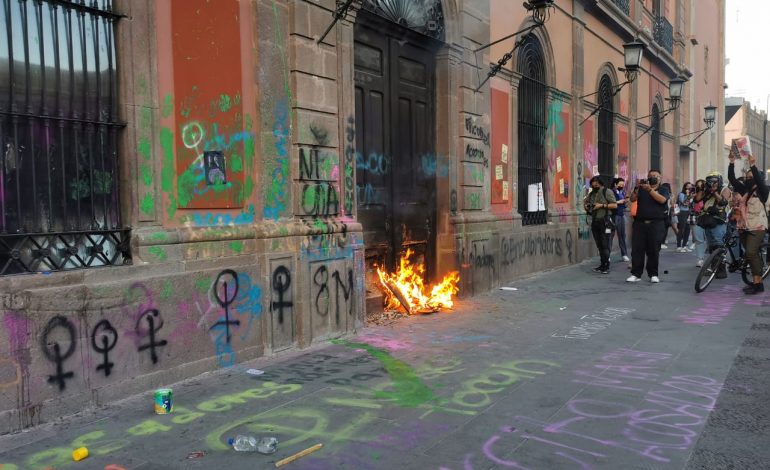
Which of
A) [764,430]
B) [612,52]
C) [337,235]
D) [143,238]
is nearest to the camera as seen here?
[764,430]

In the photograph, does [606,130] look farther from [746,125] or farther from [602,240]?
[746,125]

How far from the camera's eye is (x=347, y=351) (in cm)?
582

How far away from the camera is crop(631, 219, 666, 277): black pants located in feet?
32.5

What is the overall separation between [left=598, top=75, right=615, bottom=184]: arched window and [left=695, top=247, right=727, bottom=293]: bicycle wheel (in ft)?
20.6

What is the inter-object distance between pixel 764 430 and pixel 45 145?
4.93 metres

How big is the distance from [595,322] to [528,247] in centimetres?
421

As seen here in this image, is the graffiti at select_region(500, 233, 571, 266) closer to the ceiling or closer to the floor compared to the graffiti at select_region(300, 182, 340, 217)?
closer to the floor

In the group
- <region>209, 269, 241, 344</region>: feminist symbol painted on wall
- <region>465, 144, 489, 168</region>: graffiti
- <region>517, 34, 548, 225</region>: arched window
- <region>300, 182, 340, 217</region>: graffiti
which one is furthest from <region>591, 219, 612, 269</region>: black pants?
<region>209, 269, 241, 344</region>: feminist symbol painted on wall

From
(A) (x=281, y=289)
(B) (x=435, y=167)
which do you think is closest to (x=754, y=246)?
(B) (x=435, y=167)

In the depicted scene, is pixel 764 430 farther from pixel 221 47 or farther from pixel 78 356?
pixel 221 47

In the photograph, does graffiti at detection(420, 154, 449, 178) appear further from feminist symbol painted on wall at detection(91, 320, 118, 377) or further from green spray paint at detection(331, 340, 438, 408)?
feminist symbol painted on wall at detection(91, 320, 118, 377)

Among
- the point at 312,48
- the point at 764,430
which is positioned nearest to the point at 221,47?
the point at 312,48

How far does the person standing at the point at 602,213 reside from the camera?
1158 cm

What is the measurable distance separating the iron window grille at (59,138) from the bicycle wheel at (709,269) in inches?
315
